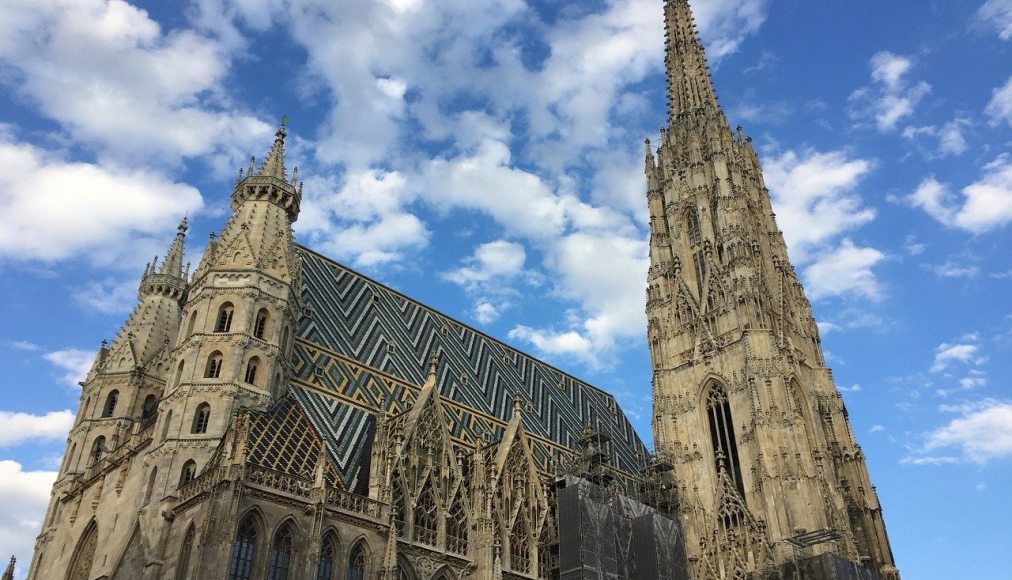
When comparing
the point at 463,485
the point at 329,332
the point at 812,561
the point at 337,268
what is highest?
the point at 337,268

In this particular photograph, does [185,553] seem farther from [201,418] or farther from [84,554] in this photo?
[84,554]

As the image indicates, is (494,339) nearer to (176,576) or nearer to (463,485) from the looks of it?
(463,485)

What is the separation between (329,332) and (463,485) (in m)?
9.25

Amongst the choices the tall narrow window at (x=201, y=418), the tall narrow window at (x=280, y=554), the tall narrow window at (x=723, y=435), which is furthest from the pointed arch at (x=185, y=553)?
the tall narrow window at (x=723, y=435)

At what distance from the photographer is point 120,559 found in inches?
969

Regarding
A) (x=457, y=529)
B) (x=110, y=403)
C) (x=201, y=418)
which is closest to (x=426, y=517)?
(x=457, y=529)

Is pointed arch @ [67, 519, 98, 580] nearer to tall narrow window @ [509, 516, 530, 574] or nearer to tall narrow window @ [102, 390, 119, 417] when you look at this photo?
tall narrow window @ [102, 390, 119, 417]

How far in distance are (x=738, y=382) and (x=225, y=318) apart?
2279 cm

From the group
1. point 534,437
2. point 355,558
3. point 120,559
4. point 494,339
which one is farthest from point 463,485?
point 494,339

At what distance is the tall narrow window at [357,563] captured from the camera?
24.0 meters

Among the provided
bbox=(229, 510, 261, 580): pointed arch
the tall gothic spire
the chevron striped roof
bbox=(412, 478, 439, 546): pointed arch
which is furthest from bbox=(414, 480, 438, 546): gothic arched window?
the tall gothic spire

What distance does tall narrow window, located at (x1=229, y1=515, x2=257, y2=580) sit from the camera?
850 inches

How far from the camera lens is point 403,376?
3484cm

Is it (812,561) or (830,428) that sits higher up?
(830,428)
